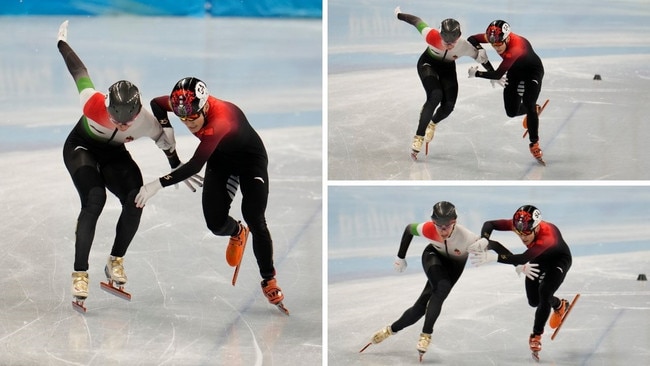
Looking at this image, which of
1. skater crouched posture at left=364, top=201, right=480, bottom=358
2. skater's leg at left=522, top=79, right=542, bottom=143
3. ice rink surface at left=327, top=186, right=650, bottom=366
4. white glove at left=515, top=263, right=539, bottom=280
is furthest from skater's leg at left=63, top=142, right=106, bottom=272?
skater's leg at left=522, top=79, right=542, bottom=143

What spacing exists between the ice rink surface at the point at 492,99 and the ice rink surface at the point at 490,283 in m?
0.40

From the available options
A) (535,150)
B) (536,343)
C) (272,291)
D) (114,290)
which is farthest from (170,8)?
(536,343)

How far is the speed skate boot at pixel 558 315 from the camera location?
6.50 m

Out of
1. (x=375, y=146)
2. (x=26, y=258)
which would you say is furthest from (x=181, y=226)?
(x=375, y=146)

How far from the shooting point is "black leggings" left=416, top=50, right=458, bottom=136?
7.06 meters

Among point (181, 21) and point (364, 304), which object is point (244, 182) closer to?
point (364, 304)

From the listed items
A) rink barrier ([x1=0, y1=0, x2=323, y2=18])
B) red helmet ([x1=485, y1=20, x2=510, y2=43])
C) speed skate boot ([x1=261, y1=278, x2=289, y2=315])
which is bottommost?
speed skate boot ([x1=261, y1=278, x2=289, y2=315])

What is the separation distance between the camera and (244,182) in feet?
18.9

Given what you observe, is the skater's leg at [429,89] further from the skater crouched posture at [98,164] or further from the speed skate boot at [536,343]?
the skater crouched posture at [98,164]

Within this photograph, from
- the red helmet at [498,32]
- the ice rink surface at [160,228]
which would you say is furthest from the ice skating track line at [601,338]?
the red helmet at [498,32]

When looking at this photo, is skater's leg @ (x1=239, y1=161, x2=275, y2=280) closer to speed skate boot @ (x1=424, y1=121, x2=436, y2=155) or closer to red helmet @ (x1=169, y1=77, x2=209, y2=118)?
red helmet @ (x1=169, y1=77, x2=209, y2=118)

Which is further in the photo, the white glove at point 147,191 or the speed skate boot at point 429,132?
the speed skate boot at point 429,132

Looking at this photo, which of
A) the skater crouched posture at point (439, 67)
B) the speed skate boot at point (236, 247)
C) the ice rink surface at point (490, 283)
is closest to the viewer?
the speed skate boot at point (236, 247)

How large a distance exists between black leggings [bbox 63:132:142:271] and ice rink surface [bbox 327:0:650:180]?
2212 millimetres
